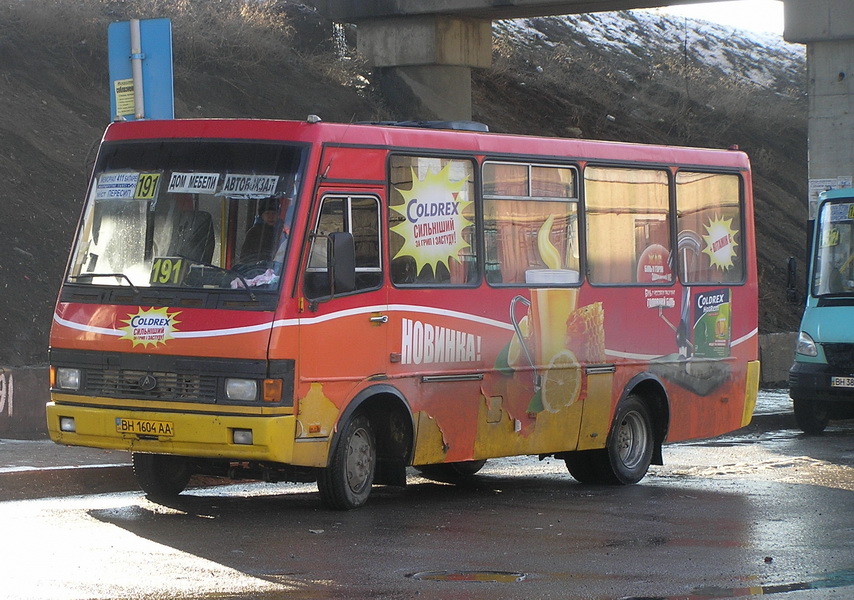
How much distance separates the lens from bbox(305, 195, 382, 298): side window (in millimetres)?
10664

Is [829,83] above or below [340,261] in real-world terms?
above

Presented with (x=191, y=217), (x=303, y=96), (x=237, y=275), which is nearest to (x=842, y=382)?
(x=237, y=275)

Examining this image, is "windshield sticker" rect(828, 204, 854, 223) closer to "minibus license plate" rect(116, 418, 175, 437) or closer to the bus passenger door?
the bus passenger door

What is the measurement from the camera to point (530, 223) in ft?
41.4

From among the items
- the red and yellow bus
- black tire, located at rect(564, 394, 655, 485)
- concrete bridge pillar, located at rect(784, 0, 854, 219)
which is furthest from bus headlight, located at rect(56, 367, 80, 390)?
concrete bridge pillar, located at rect(784, 0, 854, 219)

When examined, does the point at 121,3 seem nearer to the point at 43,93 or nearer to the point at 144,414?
the point at 43,93

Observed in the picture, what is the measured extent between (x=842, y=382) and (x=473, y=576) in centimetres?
1018

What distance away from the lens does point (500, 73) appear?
35062 mm

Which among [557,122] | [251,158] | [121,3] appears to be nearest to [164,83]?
[251,158]

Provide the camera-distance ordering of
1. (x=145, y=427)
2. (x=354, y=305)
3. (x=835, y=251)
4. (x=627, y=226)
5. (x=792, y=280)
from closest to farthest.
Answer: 1. (x=145, y=427)
2. (x=354, y=305)
3. (x=627, y=226)
4. (x=792, y=280)
5. (x=835, y=251)

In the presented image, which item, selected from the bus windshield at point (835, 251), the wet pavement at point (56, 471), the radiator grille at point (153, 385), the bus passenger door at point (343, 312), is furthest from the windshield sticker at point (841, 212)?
the radiator grille at point (153, 385)

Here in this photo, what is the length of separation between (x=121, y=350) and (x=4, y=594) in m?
3.10

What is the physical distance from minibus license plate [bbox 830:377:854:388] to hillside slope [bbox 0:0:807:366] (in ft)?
28.8

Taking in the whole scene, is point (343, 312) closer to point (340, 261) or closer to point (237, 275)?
point (340, 261)
